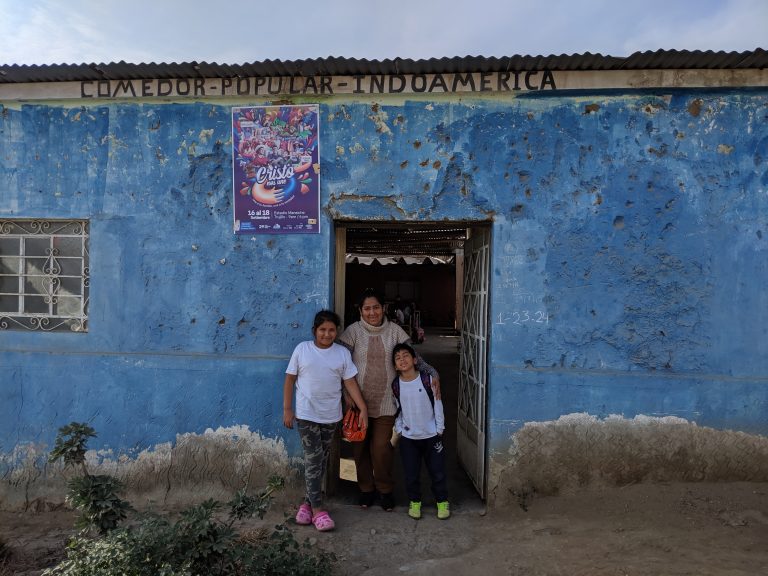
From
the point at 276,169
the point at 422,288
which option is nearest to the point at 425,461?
the point at 276,169

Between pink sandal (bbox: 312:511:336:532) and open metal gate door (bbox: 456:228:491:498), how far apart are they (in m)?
1.25

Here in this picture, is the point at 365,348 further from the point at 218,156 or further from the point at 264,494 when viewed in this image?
the point at 218,156

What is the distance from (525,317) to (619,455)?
1.22m

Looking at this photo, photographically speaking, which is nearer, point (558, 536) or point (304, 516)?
point (558, 536)

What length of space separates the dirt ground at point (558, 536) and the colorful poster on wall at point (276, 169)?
223cm

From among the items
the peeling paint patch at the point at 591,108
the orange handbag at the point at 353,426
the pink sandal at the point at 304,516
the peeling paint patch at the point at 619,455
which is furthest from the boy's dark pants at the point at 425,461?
the peeling paint patch at the point at 591,108

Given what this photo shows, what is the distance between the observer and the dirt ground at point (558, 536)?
3289 millimetres

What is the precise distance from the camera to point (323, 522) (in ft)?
12.5

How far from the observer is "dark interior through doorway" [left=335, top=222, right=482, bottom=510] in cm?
467

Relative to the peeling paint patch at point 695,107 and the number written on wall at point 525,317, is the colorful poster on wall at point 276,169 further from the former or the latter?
the peeling paint patch at point 695,107

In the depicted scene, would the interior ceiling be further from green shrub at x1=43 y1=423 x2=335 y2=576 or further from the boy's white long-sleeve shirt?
green shrub at x1=43 y1=423 x2=335 y2=576

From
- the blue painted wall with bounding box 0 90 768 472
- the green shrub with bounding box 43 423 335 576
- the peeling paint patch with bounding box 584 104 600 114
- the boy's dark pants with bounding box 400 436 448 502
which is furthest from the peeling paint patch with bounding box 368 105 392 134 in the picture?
the green shrub with bounding box 43 423 335 576

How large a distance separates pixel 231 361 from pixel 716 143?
400 cm

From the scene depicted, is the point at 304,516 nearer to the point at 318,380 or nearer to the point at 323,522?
the point at 323,522
